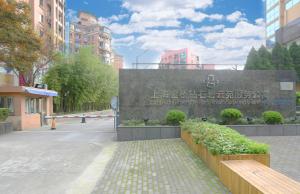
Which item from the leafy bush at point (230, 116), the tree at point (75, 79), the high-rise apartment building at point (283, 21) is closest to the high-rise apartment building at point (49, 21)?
the tree at point (75, 79)

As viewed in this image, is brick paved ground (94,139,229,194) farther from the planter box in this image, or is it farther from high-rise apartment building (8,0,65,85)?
high-rise apartment building (8,0,65,85)

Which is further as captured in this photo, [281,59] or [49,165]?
[281,59]

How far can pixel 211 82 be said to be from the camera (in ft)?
66.5

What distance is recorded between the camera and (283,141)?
49.6ft

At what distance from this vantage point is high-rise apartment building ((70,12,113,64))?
9962 centimetres

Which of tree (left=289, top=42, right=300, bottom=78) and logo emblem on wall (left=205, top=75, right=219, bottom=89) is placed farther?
tree (left=289, top=42, right=300, bottom=78)

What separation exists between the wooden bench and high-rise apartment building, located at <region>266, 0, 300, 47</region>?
4703 centimetres

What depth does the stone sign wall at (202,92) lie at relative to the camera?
1989 cm

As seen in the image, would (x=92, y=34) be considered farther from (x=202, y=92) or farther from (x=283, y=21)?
(x=202, y=92)

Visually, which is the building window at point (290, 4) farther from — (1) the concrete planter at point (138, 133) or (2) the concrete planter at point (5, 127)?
(2) the concrete planter at point (5, 127)

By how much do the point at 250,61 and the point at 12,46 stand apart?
31.2 metres

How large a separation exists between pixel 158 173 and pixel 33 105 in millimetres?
19469

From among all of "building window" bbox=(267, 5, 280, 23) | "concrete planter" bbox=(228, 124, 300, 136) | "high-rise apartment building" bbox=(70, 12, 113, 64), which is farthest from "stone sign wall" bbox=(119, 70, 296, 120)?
"high-rise apartment building" bbox=(70, 12, 113, 64)

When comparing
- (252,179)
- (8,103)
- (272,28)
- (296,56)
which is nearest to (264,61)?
(296,56)
